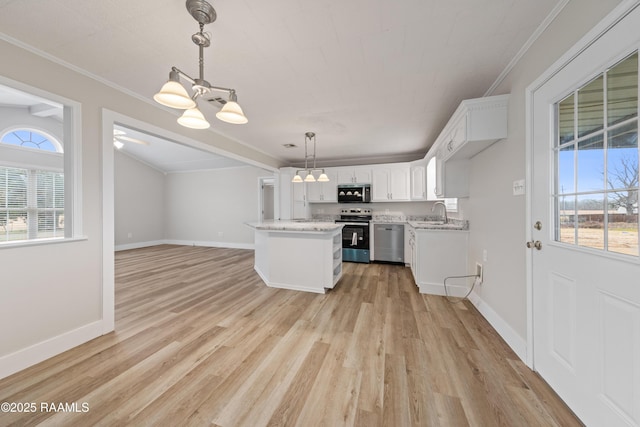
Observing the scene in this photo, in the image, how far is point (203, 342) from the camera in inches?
78.2

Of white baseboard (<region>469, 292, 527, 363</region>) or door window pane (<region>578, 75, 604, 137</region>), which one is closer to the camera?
door window pane (<region>578, 75, 604, 137</region>)

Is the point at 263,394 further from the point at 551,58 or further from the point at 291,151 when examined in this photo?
the point at 291,151

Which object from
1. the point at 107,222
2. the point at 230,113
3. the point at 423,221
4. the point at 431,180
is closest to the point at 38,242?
the point at 107,222

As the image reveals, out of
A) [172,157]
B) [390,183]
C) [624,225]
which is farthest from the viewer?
[172,157]

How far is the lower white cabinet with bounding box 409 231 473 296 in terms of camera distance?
2994 mm

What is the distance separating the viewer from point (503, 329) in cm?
202

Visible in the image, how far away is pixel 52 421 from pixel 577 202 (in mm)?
3183

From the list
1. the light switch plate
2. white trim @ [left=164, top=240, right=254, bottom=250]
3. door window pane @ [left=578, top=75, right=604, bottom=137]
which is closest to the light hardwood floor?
the light switch plate

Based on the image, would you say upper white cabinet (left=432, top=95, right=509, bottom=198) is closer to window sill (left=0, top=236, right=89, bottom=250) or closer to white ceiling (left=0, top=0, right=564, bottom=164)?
white ceiling (left=0, top=0, right=564, bottom=164)

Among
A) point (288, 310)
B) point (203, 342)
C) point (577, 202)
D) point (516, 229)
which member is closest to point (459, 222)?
point (516, 229)

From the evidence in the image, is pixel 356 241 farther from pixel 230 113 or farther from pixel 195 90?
pixel 195 90

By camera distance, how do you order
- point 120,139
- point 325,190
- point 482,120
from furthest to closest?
point 325,190 → point 120,139 → point 482,120

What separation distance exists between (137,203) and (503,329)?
8.76 meters

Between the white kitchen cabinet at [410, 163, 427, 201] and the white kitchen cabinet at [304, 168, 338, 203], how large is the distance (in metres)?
1.73
